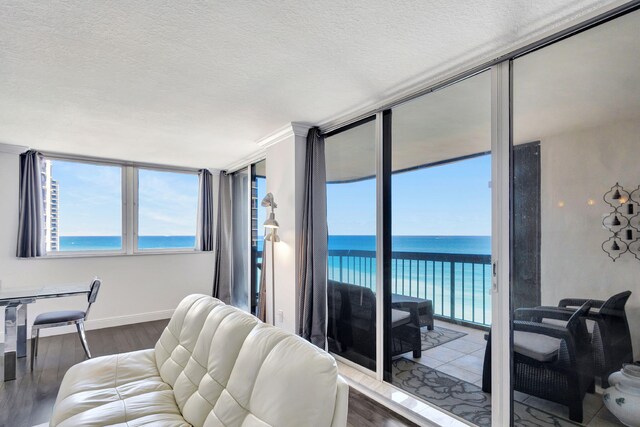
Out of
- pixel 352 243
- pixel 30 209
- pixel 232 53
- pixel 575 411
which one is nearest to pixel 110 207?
pixel 30 209

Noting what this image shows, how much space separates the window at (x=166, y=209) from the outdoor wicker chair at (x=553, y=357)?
16.8 ft

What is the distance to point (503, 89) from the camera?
1953 millimetres

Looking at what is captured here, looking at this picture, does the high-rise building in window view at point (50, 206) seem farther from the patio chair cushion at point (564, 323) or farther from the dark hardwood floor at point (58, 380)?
the patio chair cushion at point (564, 323)

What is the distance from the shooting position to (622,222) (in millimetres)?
1512

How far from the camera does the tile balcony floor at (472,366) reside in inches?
62.4

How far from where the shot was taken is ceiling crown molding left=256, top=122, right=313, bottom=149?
3.33 metres

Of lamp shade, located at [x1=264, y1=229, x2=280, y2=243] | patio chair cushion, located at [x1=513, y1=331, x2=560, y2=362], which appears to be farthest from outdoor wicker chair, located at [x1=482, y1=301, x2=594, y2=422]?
lamp shade, located at [x1=264, y1=229, x2=280, y2=243]

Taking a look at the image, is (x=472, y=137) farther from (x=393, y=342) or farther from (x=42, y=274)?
(x=42, y=274)

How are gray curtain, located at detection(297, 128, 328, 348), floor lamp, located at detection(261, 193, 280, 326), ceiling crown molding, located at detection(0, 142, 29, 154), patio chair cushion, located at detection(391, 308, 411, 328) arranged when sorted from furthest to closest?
ceiling crown molding, located at detection(0, 142, 29, 154)
floor lamp, located at detection(261, 193, 280, 326)
gray curtain, located at detection(297, 128, 328, 348)
patio chair cushion, located at detection(391, 308, 411, 328)

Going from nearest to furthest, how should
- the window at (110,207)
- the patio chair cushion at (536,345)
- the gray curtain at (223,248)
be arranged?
1. the patio chair cushion at (536,345)
2. the window at (110,207)
3. the gray curtain at (223,248)

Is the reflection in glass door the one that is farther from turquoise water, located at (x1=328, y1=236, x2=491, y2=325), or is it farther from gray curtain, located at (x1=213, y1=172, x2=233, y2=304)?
gray curtain, located at (x1=213, y1=172, x2=233, y2=304)

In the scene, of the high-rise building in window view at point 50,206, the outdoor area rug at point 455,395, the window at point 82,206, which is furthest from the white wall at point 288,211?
the high-rise building in window view at point 50,206

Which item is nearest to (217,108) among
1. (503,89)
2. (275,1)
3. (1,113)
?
(275,1)

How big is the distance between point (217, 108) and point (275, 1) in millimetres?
1522
